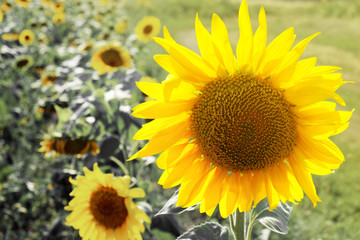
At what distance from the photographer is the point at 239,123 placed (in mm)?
1019

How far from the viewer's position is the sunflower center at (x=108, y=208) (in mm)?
1477

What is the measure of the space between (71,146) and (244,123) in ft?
3.75

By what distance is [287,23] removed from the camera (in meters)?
11.3

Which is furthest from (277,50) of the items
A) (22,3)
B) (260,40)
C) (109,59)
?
(22,3)

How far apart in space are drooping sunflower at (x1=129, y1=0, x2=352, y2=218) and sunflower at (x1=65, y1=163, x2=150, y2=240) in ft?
1.57

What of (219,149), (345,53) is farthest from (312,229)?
(345,53)

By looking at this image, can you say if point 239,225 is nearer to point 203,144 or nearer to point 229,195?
point 229,195

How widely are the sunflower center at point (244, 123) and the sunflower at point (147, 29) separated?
3187mm

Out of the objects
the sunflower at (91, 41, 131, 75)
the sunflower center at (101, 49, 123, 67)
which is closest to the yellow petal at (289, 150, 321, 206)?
the sunflower at (91, 41, 131, 75)

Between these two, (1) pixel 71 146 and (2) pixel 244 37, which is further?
(1) pixel 71 146

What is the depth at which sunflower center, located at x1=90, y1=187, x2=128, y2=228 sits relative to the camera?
1477 mm

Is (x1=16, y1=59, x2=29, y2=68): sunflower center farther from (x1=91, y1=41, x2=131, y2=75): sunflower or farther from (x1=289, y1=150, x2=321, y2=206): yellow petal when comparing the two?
(x1=289, y1=150, x2=321, y2=206): yellow petal

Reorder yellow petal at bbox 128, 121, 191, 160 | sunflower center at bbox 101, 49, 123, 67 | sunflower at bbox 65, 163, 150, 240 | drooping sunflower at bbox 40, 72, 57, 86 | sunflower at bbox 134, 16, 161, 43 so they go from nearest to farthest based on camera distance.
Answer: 1. yellow petal at bbox 128, 121, 191, 160
2. sunflower at bbox 65, 163, 150, 240
3. sunflower center at bbox 101, 49, 123, 67
4. drooping sunflower at bbox 40, 72, 57, 86
5. sunflower at bbox 134, 16, 161, 43

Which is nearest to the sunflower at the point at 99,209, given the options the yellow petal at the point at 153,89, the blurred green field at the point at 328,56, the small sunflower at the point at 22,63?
the yellow petal at the point at 153,89
